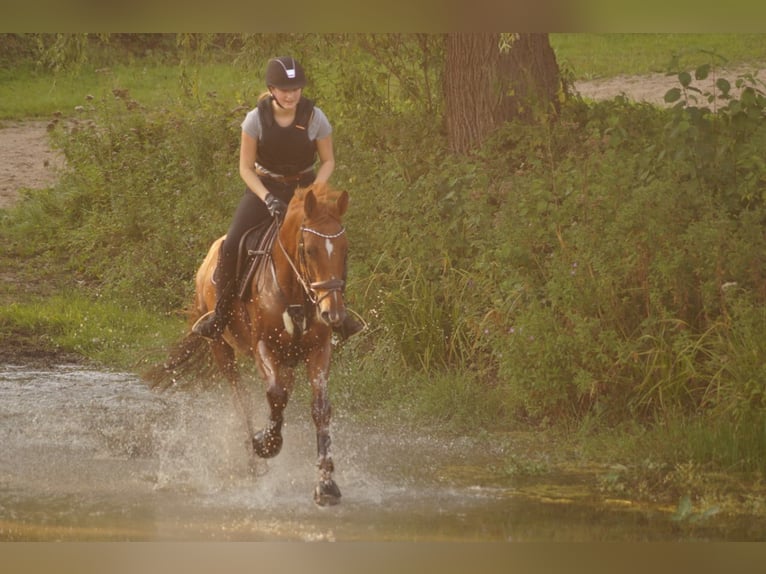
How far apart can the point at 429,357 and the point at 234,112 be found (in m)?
2.39

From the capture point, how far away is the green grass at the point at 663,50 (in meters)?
8.82

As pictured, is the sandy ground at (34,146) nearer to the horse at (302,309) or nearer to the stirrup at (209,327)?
the stirrup at (209,327)

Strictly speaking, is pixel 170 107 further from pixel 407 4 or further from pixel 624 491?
pixel 624 491

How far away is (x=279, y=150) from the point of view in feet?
25.0

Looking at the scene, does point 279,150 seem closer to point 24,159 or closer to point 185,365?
point 185,365

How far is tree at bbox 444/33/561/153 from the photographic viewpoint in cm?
1017

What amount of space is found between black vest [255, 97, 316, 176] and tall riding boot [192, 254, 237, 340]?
58 centimetres

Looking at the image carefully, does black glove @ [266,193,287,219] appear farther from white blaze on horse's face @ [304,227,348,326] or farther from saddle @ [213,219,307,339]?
white blaze on horse's face @ [304,227,348,326]

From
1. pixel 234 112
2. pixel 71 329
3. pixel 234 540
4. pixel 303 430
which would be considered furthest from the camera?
pixel 234 112

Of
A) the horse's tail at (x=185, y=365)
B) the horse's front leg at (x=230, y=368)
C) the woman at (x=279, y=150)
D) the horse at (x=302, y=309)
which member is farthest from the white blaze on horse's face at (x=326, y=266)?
the horse's tail at (x=185, y=365)

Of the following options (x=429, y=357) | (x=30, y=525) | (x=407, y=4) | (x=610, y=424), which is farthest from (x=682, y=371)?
(x=30, y=525)


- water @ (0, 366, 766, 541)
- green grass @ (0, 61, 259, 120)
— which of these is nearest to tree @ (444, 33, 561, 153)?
green grass @ (0, 61, 259, 120)

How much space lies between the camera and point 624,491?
782cm

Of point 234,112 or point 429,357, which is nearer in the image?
point 429,357
